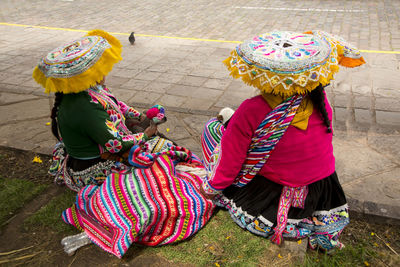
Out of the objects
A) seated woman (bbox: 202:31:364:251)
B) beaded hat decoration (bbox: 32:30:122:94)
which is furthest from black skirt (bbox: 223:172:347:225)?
beaded hat decoration (bbox: 32:30:122:94)

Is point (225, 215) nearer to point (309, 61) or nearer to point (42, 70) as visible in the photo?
point (309, 61)

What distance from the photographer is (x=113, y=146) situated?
9.11ft

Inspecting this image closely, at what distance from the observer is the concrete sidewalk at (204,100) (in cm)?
351

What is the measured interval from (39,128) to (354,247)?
381 cm

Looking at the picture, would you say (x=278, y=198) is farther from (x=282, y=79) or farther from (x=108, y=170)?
(x=108, y=170)

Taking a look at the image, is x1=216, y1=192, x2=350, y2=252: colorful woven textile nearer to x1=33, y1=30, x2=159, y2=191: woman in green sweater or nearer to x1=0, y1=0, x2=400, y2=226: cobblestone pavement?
x1=0, y1=0, x2=400, y2=226: cobblestone pavement

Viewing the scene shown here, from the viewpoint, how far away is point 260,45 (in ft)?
6.98

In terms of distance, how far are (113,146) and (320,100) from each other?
1.57 metres

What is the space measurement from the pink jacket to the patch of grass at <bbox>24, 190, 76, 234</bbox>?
4.31 ft

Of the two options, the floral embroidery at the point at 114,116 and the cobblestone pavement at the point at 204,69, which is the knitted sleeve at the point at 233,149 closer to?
the floral embroidery at the point at 114,116

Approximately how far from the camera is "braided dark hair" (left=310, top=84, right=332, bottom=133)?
2.22 meters

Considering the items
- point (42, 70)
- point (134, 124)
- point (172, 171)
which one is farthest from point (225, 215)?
point (42, 70)

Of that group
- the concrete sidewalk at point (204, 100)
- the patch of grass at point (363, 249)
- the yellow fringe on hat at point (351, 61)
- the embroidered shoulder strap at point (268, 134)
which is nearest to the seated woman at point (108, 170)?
the embroidered shoulder strap at point (268, 134)

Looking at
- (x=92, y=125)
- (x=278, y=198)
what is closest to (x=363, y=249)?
(x=278, y=198)
